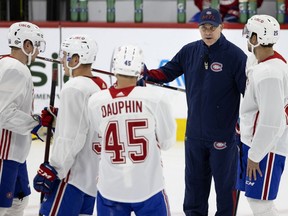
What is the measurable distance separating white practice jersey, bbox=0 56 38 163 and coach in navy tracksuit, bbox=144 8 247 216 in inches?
39.2

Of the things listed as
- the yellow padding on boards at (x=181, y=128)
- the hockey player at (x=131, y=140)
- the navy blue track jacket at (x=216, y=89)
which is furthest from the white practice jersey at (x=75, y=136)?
the yellow padding on boards at (x=181, y=128)

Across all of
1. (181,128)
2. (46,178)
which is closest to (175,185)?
(181,128)

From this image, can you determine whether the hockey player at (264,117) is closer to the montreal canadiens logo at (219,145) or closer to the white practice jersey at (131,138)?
the montreal canadiens logo at (219,145)

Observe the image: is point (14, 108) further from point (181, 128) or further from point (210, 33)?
point (181, 128)

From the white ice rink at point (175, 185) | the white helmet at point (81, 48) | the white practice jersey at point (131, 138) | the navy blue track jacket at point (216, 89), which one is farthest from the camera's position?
the white ice rink at point (175, 185)

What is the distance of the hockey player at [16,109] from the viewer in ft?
13.3

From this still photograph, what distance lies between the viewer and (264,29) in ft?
13.3

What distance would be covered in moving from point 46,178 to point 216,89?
1.26m

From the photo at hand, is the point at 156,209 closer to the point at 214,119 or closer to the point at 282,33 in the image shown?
the point at 214,119

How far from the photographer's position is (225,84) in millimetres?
4562

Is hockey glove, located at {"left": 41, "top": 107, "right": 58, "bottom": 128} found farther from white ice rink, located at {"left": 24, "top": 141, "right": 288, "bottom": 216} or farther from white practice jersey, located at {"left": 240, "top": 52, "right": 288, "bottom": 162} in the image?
white ice rink, located at {"left": 24, "top": 141, "right": 288, "bottom": 216}

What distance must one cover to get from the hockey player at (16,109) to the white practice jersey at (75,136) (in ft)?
1.34

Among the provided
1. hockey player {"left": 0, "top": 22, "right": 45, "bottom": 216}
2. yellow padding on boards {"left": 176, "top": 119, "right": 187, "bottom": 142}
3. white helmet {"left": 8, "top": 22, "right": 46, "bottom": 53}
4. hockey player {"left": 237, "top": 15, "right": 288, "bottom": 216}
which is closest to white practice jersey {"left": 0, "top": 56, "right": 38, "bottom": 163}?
hockey player {"left": 0, "top": 22, "right": 45, "bottom": 216}

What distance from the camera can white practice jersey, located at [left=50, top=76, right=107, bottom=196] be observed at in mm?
3707
